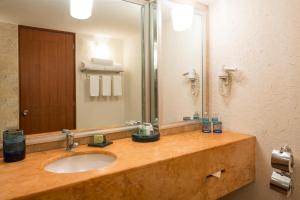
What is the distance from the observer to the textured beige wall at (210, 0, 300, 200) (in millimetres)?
1412

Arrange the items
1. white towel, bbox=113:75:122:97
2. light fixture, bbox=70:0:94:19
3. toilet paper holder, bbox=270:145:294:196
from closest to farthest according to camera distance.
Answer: toilet paper holder, bbox=270:145:294:196 < light fixture, bbox=70:0:94:19 < white towel, bbox=113:75:122:97

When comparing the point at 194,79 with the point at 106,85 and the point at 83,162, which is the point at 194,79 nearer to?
the point at 106,85

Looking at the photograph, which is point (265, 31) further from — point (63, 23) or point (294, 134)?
point (63, 23)

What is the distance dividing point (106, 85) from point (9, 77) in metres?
0.61

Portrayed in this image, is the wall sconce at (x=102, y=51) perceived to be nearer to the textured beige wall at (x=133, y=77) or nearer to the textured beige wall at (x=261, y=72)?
the textured beige wall at (x=133, y=77)

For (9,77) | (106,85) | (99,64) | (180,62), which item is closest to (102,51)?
(99,64)

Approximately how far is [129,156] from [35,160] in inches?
18.4

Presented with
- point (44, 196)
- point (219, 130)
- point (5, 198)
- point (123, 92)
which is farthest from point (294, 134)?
point (5, 198)

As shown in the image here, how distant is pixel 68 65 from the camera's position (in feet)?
4.79

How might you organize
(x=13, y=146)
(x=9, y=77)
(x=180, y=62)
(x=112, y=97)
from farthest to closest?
(x=180, y=62) < (x=112, y=97) < (x=9, y=77) < (x=13, y=146)

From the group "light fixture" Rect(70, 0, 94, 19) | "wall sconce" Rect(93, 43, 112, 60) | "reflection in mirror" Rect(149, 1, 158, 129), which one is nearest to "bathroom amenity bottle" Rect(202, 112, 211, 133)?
"reflection in mirror" Rect(149, 1, 158, 129)

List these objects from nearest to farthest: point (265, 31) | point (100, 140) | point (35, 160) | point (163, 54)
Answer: point (35, 160) < point (100, 140) < point (265, 31) < point (163, 54)

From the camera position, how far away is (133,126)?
1.64 meters

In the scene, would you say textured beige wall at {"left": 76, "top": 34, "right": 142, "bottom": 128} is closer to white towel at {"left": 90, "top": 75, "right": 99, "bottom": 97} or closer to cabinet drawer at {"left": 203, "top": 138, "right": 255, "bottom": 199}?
white towel at {"left": 90, "top": 75, "right": 99, "bottom": 97}
